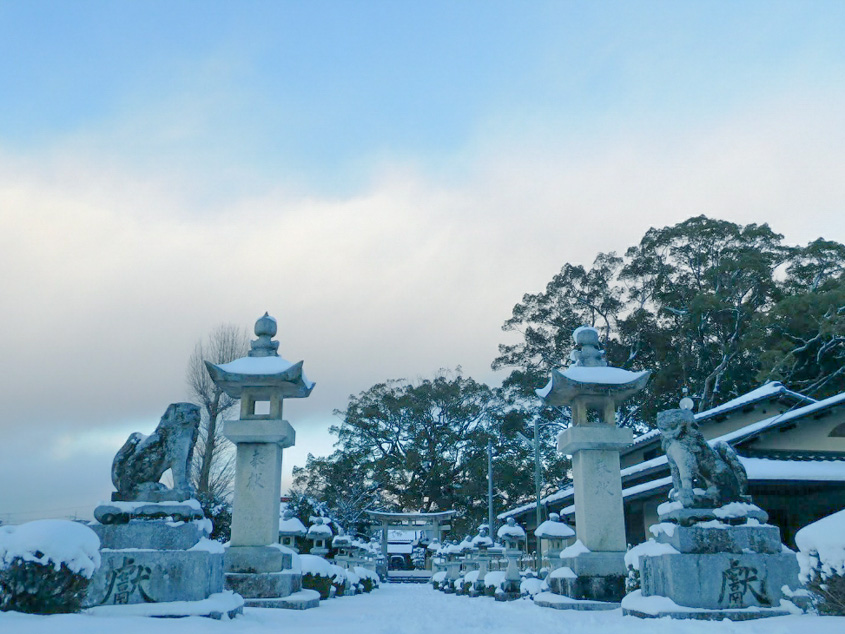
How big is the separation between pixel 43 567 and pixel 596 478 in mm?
8957

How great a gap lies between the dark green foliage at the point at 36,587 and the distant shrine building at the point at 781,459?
1253 centimetres

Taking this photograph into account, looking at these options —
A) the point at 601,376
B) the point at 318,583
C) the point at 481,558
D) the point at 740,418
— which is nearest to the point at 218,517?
the point at 481,558

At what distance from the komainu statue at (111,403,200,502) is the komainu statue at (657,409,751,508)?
623 centimetres

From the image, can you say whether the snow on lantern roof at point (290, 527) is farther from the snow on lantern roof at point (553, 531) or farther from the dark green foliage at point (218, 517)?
the snow on lantern roof at point (553, 531)

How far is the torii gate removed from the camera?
39.0m

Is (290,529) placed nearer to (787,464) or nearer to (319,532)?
(319,532)

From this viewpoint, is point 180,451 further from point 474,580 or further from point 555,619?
point 474,580

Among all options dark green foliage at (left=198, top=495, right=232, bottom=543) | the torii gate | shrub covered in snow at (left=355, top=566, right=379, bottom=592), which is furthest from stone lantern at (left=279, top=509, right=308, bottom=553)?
the torii gate

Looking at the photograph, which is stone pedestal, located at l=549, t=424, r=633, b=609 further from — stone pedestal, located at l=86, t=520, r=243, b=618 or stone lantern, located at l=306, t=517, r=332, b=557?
stone lantern, located at l=306, t=517, r=332, b=557

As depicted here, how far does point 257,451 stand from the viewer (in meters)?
12.6

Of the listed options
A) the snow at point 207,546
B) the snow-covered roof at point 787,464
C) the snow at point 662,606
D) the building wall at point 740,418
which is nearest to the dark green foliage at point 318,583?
the snow at point 207,546

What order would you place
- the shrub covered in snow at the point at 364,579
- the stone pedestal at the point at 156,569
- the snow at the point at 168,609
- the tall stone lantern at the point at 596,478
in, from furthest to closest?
the shrub covered in snow at the point at 364,579 → the tall stone lantern at the point at 596,478 → the stone pedestal at the point at 156,569 → the snow at the point at 168,609

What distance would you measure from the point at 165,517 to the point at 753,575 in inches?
276

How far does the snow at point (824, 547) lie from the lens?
581 cm
